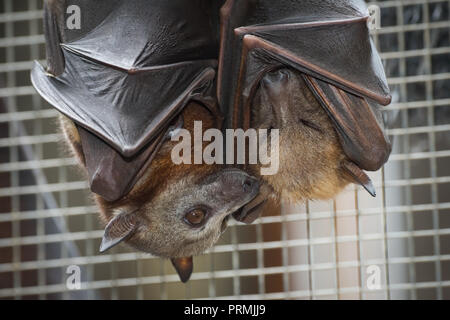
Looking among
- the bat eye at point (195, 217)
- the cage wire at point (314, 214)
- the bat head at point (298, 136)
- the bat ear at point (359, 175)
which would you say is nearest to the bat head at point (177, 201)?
the bat eye at point (195, 217)

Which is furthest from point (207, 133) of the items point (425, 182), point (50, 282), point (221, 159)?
point (50, 282)

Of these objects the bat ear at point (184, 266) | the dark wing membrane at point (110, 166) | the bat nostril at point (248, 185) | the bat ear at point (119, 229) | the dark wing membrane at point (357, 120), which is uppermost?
the dark wing membrane at point (357, 120)

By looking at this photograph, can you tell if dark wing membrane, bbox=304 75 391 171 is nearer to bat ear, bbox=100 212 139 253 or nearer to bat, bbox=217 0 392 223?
bat, bbox=217 0 392 223

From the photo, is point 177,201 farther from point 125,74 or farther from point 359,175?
point 359,175

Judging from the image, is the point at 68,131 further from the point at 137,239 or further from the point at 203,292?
the point at 203,292

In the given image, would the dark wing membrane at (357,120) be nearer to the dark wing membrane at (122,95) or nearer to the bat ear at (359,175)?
the bat ear at (359,175)

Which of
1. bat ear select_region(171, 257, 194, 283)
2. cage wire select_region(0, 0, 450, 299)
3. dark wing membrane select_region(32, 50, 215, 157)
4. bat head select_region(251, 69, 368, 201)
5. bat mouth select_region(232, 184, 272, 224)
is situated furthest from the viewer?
cage wire select_region(0, 0, 450, 299)

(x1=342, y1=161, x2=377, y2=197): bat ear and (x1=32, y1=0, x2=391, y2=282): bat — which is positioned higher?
(x1=32, y1=0, x2=391, y2=282): bat

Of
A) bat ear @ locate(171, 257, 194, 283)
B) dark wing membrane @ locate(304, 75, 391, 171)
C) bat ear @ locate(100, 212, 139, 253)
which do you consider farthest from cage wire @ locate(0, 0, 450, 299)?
dark wing membrane @ locate(304, 75, 391, 171)
